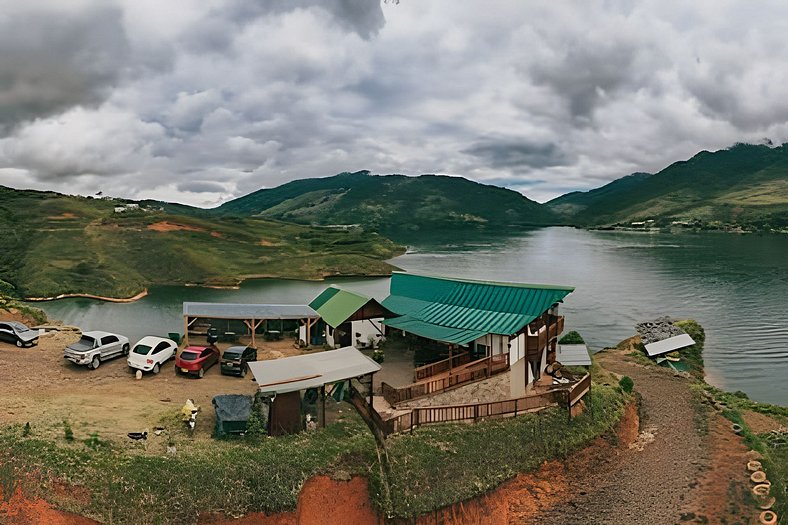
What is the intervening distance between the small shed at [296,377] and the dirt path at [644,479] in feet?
26.1

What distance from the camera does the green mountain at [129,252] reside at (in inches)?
2788

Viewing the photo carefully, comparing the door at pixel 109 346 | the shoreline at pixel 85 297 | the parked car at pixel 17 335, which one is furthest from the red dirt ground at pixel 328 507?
the shoreline at pixel 85 297

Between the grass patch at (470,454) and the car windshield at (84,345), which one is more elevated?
the car windshield at (84,345)

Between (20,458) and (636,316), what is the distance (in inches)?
2247

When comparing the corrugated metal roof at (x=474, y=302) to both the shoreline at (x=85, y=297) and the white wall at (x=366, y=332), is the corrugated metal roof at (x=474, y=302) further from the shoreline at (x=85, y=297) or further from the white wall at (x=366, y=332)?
the shoreline at (x=85, y=297)

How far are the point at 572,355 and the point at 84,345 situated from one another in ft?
84.5

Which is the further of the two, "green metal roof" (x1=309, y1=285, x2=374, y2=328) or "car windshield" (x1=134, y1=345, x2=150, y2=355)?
"green metal roof" (x1=309, y1=285, x2=374, y2=328)

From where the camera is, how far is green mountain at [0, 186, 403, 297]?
70.8 meters

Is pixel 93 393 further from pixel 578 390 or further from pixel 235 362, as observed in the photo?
pixel 578 390

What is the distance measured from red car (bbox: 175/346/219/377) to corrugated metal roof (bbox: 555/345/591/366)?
18.8 meters

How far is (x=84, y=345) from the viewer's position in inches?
987

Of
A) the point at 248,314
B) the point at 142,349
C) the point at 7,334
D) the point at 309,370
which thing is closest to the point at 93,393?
the point at 142,349

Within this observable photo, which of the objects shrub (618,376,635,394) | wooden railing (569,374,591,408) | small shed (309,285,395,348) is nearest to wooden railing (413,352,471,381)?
small shed (309,285,395,348)

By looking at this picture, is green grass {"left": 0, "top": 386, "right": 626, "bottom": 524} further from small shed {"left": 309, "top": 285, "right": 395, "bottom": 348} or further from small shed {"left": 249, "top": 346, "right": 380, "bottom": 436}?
small shed {"left": 309, "top": 285, "right": 395, "bottom": 348}
